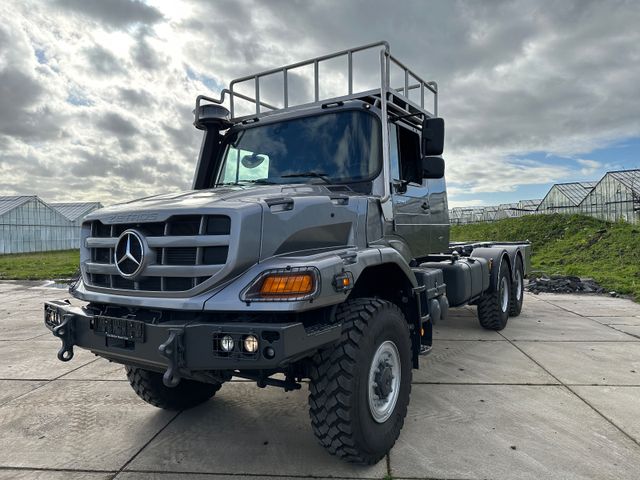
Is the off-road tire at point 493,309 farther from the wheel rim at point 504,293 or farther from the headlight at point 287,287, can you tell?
the headlight at point 287,287

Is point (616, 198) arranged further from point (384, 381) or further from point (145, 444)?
point (145, 444)

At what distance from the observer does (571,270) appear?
15.2 metres

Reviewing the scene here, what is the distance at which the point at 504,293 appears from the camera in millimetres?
7672

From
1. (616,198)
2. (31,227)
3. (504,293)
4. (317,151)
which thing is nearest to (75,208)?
(31,227)

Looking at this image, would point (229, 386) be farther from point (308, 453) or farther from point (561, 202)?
point (561, 202)

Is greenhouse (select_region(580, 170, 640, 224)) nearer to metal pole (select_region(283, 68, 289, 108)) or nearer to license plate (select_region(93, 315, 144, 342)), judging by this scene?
metal pole (select_region(283, 68, 289, 108))

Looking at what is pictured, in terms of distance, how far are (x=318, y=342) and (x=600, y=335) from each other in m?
5.95

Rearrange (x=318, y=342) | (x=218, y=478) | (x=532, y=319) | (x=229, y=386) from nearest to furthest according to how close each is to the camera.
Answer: (x=318, y=342) < (x=218, y=478) < (x=229, y=386) < (x=532, y=319)

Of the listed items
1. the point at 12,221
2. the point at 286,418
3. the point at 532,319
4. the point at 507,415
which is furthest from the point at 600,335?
the point at 12,221

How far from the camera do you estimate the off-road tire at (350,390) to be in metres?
2.90

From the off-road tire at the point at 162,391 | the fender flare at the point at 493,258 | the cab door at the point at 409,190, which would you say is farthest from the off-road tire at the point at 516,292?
the off-road tire at the point at 162,391

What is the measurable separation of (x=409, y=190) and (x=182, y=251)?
8.22 feet

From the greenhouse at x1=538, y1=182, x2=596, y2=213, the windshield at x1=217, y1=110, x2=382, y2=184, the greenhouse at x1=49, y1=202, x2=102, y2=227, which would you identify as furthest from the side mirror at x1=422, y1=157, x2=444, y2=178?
the greenhouse at x1=49, y1=202, x2=102, y2=227

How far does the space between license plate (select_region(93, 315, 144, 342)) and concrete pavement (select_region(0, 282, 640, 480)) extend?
0.98m
